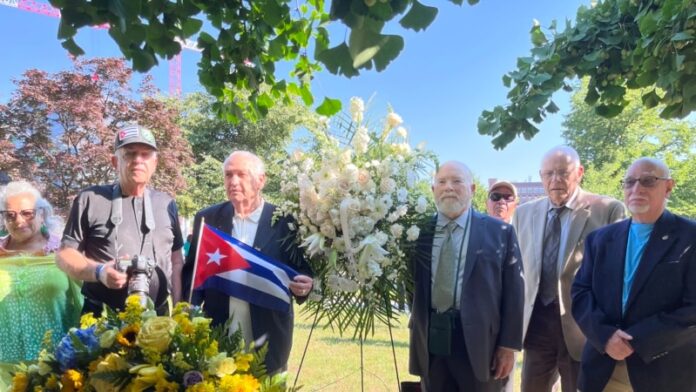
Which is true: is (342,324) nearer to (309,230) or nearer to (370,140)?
(309,230)

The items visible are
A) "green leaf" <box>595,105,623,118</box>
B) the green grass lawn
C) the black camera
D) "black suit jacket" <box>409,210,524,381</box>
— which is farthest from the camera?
the green grass lawn

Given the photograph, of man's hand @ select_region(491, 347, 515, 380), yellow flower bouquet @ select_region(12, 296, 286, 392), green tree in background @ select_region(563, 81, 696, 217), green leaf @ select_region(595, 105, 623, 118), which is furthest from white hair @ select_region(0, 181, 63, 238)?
green tree in background @ select_region(563, 81, 696, 217)

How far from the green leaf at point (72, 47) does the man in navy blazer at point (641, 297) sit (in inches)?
118

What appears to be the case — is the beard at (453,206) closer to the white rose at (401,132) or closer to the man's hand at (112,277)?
the white rose at (401,132)

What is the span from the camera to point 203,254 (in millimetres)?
2627

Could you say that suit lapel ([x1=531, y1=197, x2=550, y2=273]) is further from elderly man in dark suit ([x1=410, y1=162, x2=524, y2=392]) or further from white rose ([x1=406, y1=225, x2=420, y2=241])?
white rose ([x1=406, y1=225, x2=420, y2=241])

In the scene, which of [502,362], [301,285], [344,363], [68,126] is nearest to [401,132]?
[301,285]

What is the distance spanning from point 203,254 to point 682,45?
2.85 m

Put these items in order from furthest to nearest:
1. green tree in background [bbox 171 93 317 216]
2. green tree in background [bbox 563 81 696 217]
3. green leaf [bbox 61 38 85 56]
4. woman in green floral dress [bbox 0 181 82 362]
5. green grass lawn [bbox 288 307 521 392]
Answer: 1. green tree in background [bbox 171 93 317 216]
2. green tree in background [bbox 563 81 696 217]
3. green grass lawn [bbox 288 307 521 392]
4. woman in green floral dress [bbox 0 181 82 362]
5. green leaf [bbox 61 38 85 56]

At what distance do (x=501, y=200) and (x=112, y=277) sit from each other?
346 cm

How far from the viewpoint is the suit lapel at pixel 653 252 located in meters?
2.64

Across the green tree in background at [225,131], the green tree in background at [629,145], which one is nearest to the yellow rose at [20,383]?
the green tree in background at [629,145]

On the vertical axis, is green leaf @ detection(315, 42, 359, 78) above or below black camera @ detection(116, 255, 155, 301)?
above

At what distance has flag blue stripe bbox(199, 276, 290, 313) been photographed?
Answer: 2.68 meters
